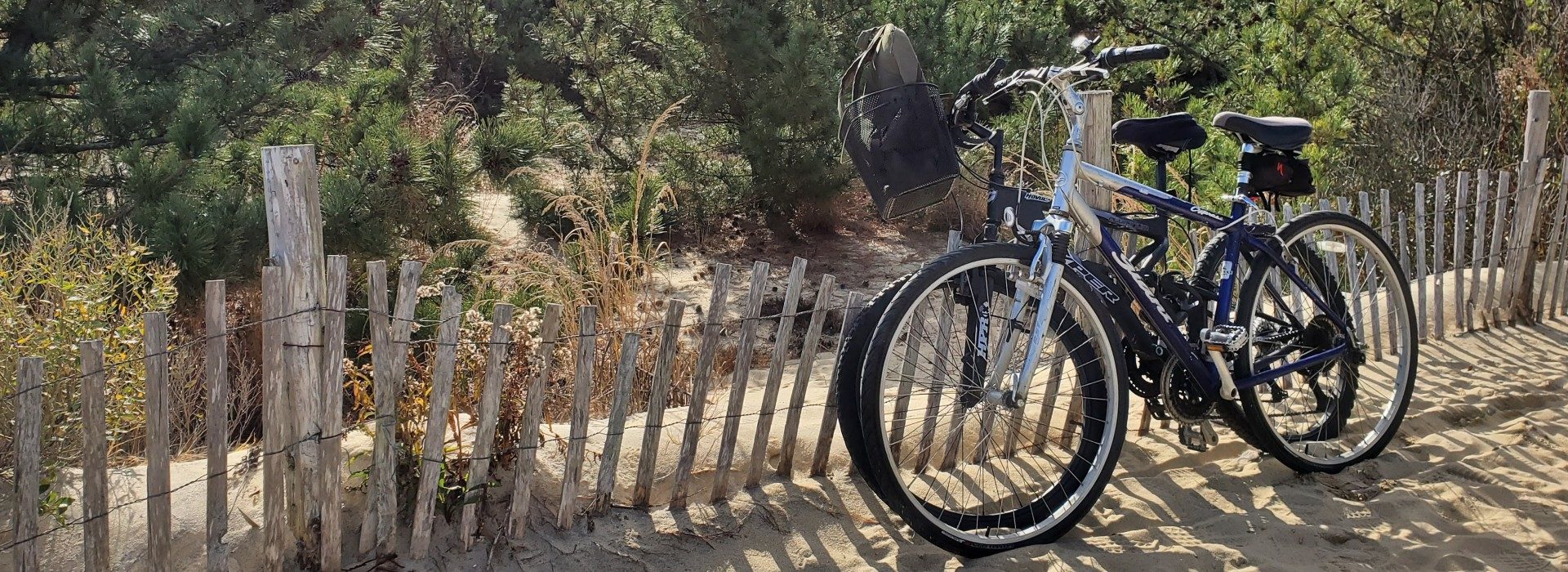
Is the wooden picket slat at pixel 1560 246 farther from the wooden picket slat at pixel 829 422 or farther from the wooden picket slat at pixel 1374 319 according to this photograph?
the wooden picket slat at pixel 829 422

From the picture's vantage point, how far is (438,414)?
2.72 m

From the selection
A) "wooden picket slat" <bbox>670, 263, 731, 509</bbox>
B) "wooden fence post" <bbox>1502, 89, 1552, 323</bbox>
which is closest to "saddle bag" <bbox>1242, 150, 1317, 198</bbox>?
"wooden picket slat" <bbox>670, 263, 731, 509</bbox>

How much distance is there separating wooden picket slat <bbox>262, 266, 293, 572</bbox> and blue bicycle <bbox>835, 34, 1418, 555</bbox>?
1.23 m

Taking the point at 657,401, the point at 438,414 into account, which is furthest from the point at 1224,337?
the point at 438,414

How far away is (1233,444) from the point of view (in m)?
3.71

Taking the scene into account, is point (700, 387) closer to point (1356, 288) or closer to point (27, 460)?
point (27, 460)

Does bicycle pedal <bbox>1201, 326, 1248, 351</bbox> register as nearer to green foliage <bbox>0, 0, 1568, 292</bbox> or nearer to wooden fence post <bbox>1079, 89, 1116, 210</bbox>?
wooden fence post <bbox>1079, 89, 1116, 210</bbox>

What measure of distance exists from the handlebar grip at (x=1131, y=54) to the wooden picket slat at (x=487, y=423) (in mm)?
1538

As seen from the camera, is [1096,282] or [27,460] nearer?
[27,460]

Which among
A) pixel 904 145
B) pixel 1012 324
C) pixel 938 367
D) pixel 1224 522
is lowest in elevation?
pixel 1224 522

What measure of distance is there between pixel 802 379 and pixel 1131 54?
119 cm

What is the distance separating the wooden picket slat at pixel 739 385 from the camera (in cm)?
310

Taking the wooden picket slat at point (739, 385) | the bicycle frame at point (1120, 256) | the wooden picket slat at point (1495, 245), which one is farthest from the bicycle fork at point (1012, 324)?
the wooden picket slat at point (1495, 245)

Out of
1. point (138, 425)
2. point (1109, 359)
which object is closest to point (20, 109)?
point (138, 425)
